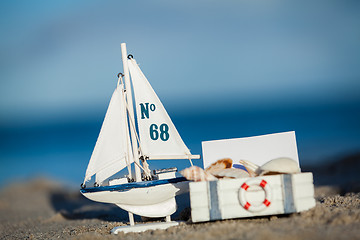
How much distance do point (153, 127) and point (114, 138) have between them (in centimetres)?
67

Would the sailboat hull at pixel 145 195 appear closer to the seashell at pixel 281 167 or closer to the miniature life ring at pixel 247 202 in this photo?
the miniature life ring at pixel 247 202

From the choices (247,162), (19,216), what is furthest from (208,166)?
(19,216)

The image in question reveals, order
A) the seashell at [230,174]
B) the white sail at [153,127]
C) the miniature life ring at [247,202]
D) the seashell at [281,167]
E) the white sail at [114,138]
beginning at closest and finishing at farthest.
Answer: the miniature life ring at [247,202] < the seashell at [281,167] < the seashell at [230,174] < the white sail at [114,138] < the white sail at [153,127]

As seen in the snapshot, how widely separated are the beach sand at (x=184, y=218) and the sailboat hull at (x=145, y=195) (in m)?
0.49

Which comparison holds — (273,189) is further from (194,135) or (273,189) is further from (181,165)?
(194,135)

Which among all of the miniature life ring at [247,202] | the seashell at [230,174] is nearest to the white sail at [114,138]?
the seashell at [230,174]

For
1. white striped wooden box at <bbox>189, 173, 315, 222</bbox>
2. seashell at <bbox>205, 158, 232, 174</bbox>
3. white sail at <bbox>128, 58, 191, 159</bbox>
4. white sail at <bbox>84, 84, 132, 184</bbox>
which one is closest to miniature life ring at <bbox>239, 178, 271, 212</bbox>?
white striped wooden box at <bbox>189, 173, 315, 222</bbox>

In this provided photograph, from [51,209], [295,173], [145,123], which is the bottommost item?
[51,209]

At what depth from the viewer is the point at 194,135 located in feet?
60.2

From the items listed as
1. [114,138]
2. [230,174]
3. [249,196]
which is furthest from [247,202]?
[114,138]

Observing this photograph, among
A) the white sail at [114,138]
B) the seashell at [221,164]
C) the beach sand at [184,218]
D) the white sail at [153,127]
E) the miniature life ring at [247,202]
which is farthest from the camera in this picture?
the white sail at [153,127]

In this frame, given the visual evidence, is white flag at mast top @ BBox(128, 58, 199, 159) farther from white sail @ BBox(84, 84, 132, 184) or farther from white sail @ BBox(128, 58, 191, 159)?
white sail @ BBox(84, 84, 132, 184)

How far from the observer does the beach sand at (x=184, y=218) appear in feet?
15.0

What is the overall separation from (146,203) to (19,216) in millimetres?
5297
